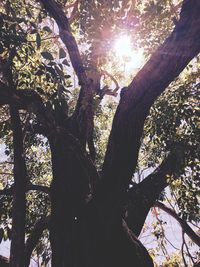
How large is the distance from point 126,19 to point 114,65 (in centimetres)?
277

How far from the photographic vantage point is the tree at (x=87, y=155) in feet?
12.7

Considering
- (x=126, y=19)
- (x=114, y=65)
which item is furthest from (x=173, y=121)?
(x=114, y=65)

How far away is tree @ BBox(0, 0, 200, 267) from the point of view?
3.88 meters

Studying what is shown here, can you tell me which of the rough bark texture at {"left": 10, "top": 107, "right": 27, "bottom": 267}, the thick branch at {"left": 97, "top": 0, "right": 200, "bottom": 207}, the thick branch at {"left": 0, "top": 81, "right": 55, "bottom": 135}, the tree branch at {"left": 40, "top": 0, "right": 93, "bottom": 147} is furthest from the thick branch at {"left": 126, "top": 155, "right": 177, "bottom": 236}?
the thick branch at {"left": 0, "top": 81, "right": 55, "bottom": 135}

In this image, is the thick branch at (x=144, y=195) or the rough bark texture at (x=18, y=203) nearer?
the rough bark texture at (x=18, y=203)

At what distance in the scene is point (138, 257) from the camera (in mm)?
4789

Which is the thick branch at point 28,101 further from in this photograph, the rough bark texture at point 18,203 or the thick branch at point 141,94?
the thick branch at point 141,94

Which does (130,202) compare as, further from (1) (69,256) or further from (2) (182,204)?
(1) (69,256)

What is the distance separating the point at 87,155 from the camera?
188 inches

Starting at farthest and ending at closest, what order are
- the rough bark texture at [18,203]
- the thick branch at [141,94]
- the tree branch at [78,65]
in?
the tree branch at [78,65] < the rough bark texture at [18,203] < the thick branch at [141,94]

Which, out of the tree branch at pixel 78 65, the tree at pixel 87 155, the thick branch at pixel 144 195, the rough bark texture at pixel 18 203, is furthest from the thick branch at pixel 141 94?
the thick branch at pixel 144 195

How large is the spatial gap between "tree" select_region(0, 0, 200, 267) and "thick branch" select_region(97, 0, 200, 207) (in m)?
0.01

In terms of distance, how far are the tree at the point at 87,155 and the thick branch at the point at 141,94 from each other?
11 millimetres

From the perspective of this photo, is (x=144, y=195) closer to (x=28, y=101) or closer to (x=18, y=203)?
(x=18, y=203)
